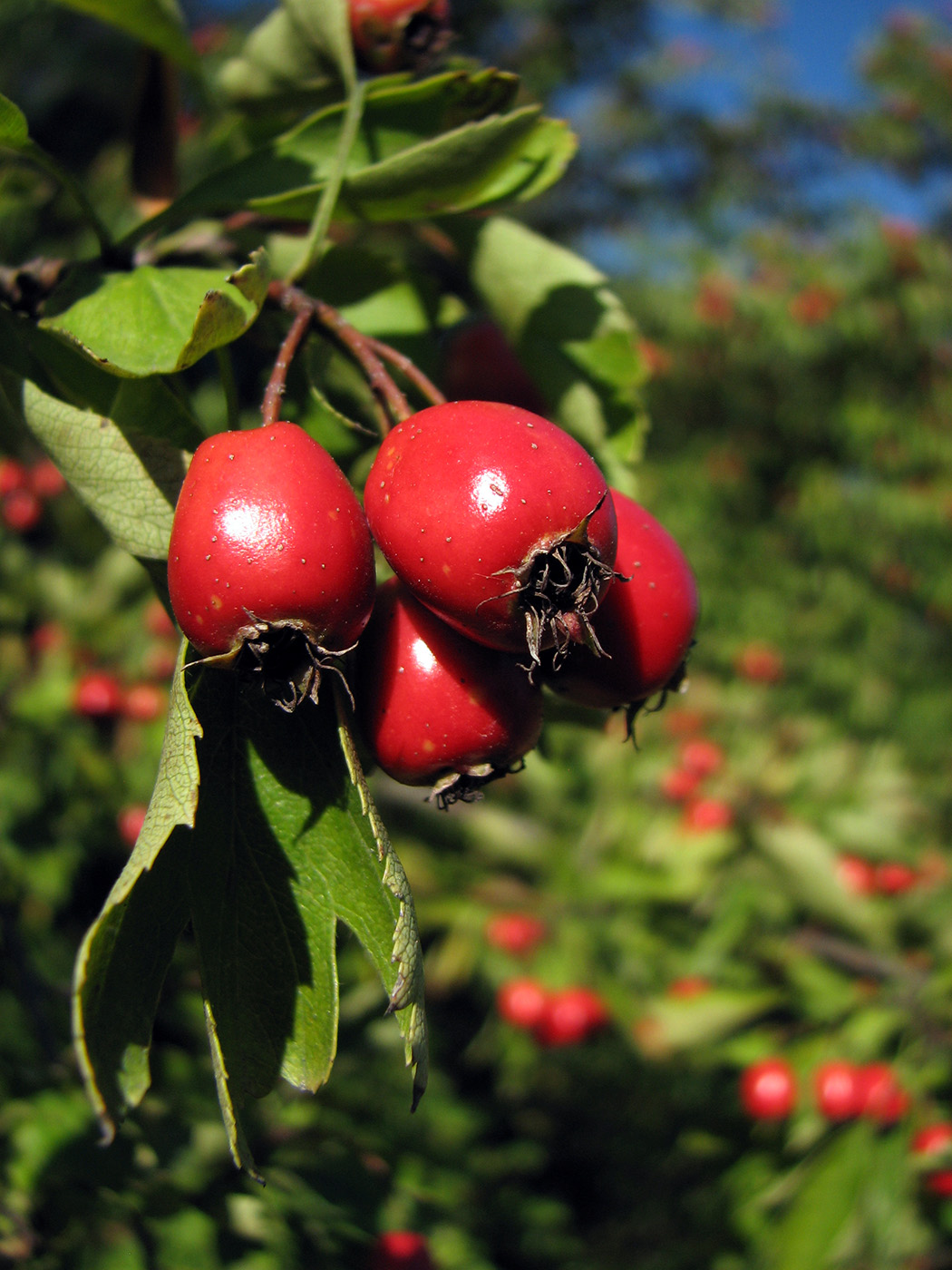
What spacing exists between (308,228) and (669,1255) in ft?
7.71

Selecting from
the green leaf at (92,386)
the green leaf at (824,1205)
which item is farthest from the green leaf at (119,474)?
the green leaf at (824,1205)

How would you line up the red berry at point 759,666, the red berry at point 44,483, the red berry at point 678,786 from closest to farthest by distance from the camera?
Answer: the red berry at point 44,483, the red berry at point 678,786, the red berry at point 759,666

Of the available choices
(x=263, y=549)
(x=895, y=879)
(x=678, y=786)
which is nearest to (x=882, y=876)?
(x=895, y=879)

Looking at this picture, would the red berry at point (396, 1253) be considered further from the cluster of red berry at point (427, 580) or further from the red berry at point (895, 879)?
the red berry at point (895, 879)

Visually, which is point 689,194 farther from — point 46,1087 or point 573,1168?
point 46,1087

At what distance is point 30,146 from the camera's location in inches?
28.1

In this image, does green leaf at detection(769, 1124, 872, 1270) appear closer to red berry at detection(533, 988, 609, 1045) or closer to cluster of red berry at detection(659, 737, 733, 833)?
red berry at detection(533, 988, 609, 1045)

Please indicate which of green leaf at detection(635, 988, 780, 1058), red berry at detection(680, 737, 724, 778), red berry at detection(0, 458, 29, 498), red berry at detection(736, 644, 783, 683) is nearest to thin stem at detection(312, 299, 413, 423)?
green leaf at detection(635, 988, 780, 1058)

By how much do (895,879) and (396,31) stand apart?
2.19m

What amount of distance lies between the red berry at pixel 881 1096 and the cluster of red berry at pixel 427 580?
1747 millimetres

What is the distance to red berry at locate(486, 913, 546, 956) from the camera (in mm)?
2490

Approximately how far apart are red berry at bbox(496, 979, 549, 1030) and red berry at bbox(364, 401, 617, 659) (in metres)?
2.11

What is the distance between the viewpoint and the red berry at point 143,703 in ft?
6.88

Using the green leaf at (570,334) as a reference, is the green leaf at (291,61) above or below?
above
